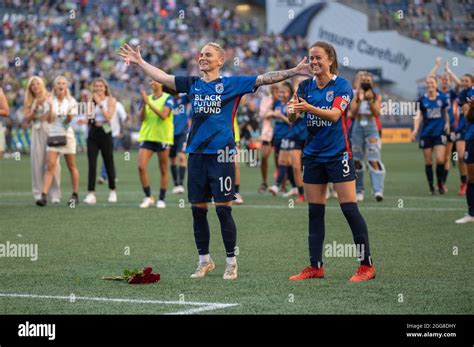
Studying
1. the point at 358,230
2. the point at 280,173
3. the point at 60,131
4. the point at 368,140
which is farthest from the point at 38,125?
the point at 358,230

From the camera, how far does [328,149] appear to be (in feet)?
30.9

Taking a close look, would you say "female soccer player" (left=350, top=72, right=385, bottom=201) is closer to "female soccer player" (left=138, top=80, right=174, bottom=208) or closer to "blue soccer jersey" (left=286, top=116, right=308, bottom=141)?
"blue soccer jersey" (left=286, top=116, right=308, bottom=141)

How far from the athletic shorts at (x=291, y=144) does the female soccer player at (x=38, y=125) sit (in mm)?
4445

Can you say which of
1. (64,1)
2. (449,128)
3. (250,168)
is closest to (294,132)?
(449,128)

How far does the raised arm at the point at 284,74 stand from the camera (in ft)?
A: 30.3

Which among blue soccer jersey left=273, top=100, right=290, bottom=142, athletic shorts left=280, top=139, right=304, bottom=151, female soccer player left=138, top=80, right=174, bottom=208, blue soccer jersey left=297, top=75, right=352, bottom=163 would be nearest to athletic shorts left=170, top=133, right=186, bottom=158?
blue soccer jersey left=273, top=100, right=290, bottom=142

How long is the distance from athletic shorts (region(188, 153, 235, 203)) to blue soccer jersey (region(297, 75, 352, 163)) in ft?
2.76

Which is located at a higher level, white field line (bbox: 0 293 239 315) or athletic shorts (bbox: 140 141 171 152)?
athletic shorts (bbox: 140 141 171 152)

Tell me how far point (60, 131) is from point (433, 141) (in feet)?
24.5

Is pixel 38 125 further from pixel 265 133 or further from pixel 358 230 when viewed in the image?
pixel 358 230

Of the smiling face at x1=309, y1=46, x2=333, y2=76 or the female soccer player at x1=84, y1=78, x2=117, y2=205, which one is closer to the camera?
the smiling face at x1=309, y1=46, x2=333, y2=76

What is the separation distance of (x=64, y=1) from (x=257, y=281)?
39.9m

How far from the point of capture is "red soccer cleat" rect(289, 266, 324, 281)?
948 centimetres
